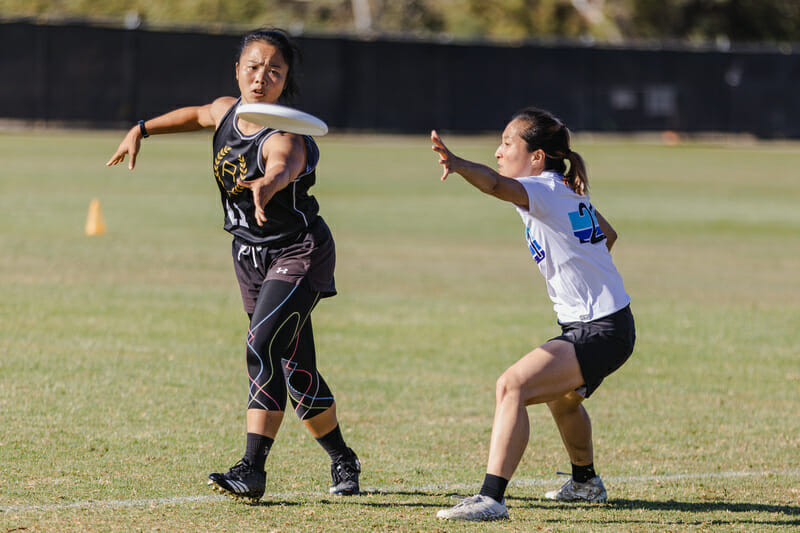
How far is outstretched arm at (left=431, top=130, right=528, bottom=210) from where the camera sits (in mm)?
4750

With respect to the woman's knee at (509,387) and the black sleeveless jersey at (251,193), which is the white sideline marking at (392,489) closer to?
the woman's knee at (509,387)

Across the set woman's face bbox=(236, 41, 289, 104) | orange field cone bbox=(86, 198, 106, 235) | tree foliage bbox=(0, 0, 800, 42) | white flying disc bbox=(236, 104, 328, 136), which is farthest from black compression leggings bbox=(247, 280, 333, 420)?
tree foliage bbox=(0, 0, 800, 42)

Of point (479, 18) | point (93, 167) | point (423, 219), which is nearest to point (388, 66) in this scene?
point (93, 167)

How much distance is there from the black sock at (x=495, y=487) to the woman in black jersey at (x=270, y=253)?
83 centimetres

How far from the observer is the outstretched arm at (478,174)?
475 cm

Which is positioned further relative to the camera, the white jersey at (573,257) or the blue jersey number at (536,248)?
the blue jersey number at (536,248)

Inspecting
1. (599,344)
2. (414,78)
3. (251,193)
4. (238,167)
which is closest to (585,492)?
(599,344)

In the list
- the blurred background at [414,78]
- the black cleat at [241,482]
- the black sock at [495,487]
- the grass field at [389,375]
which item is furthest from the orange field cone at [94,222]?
the blurred background at [414,78]

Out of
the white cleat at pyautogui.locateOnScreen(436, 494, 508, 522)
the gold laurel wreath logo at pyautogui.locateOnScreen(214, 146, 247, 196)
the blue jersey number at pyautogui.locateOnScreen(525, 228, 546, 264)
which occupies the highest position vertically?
the gold laurel wreath logo at pyautogui.locateOnScreen(214, 146, 247, 196)

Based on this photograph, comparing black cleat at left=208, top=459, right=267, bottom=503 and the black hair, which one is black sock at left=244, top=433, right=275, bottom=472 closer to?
black cleat at left=208, top=459, right=267, bottom=503

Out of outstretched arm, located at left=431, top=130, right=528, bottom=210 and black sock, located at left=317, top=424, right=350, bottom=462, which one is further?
black sock, located at left=317, top=424, right=350, bottom=462

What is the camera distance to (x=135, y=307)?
11125mm

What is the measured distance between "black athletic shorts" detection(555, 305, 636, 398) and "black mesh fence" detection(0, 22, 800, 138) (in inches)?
1196

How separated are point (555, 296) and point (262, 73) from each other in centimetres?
170
